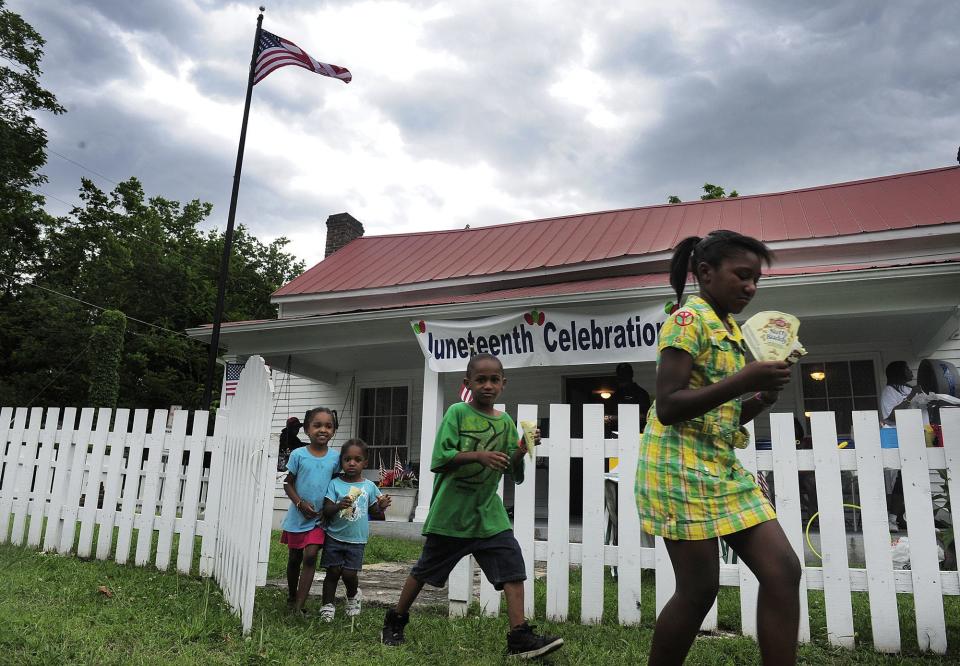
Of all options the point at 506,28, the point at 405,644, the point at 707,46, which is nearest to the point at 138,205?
the point at 506,28

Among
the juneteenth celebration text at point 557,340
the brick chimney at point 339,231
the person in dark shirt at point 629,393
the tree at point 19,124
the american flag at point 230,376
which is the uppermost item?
the tree at point 19,124

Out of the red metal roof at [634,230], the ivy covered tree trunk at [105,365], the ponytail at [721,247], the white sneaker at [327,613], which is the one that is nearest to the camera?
the ponytail at [721,247]

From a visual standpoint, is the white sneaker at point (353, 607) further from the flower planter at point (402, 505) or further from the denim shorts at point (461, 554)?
the flower planter at point (402, 505)

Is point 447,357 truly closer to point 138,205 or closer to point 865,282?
point 865,282

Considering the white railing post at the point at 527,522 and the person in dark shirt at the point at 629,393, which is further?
the person in dark shirt at the point at 629,393

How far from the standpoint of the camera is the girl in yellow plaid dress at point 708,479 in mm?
1827

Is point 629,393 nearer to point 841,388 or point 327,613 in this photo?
point 841,388

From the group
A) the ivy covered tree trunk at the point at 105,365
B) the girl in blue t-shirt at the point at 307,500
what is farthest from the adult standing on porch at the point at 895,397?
the ivy covered tree trunk at the point at 105,365

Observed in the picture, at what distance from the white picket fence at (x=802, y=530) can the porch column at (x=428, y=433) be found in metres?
4.67

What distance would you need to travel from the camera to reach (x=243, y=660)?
112 inches

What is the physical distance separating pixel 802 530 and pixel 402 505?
696cm

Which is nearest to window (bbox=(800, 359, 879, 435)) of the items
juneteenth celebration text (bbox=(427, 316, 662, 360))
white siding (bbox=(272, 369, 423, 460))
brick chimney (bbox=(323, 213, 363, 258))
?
A: juneteenth celebration text (bbox=(427, 316, 662, 360))

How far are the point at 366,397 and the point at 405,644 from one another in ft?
33.1

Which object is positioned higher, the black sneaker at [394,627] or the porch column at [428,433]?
the porch column at [428,433]
